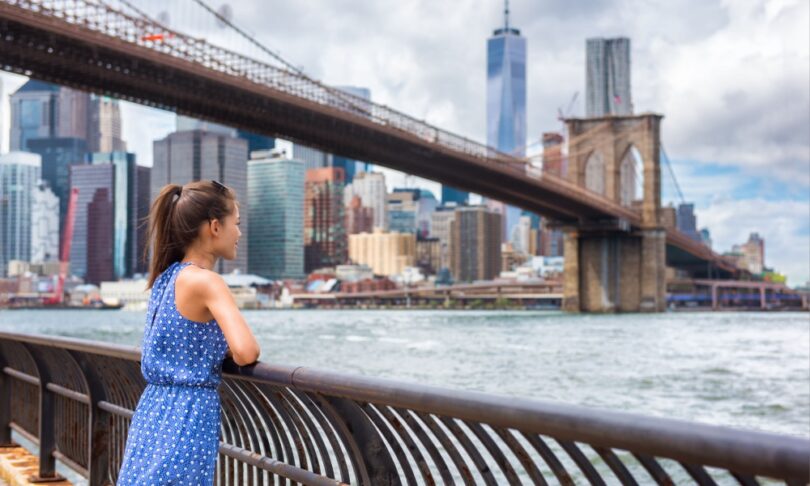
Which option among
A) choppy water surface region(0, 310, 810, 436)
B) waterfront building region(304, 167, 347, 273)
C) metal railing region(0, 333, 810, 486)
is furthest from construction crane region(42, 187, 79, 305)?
metal railing region(0, 333, 810, 486)

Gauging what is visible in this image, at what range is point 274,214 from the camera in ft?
422

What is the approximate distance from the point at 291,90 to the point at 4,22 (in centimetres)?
1136

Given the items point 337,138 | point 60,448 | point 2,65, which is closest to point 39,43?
point 2,65

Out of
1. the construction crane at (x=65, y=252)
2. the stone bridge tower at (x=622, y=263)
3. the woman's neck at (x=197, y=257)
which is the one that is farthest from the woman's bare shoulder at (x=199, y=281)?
the construction crane at (x=65, y=252)

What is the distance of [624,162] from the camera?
84.1 meters

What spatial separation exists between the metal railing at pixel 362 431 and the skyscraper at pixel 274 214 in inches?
4670

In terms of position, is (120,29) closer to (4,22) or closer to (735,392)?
(4,22)

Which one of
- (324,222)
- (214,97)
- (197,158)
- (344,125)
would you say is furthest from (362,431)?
(324,222)

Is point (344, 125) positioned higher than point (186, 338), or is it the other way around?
point (344, 125)

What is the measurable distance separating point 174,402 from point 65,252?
12948 cm

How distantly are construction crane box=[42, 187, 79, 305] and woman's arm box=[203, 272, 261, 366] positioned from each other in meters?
116

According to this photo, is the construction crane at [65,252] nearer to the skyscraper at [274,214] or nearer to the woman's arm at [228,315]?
the skyscraper at [274,214]

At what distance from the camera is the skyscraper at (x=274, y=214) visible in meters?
125

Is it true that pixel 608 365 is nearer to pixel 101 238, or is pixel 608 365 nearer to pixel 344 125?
pixel 344 125
